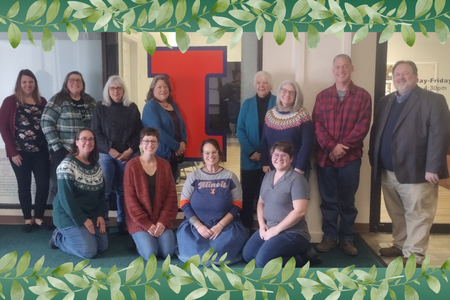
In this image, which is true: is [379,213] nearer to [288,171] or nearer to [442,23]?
[288,171]

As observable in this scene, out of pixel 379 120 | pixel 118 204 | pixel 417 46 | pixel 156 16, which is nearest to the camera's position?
pixel 156 16

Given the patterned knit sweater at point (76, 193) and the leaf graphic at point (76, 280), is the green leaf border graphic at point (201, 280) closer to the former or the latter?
the leaf graphic at point (76, 280)

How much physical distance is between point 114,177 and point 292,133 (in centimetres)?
134

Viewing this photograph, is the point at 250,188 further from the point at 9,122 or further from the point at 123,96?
the point at 9,122

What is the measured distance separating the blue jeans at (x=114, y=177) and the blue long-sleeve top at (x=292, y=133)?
91 cm

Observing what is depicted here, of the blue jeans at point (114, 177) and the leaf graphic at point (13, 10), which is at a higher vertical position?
the leaf graphic at point (13, 10)

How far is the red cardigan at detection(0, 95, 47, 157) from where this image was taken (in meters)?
2.49

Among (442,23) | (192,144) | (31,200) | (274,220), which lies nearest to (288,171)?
(274,220)

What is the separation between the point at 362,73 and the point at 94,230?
2.29 metres

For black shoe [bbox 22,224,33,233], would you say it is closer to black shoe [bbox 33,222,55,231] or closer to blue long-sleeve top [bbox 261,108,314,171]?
black shoe [bbox 33,222,55,231]

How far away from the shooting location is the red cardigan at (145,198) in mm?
2619

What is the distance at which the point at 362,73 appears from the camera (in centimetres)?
295

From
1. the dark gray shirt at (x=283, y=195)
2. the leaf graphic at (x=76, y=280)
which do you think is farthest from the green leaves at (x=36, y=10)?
the dark gray shirt at (x=283, y=195)

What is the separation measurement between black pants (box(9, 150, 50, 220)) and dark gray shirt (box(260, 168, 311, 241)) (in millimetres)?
1554
